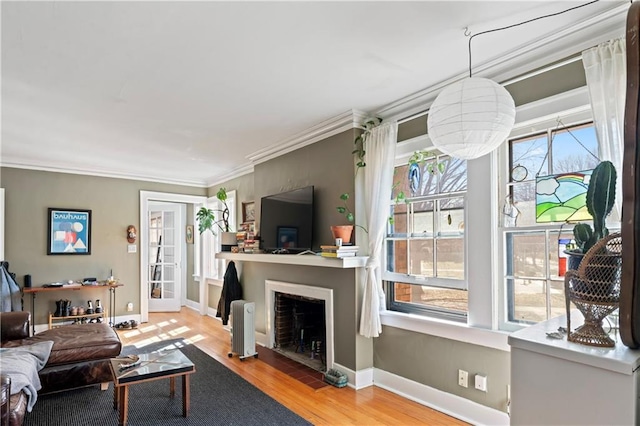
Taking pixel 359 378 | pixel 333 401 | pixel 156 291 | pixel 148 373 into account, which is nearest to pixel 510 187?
pixel 359 378

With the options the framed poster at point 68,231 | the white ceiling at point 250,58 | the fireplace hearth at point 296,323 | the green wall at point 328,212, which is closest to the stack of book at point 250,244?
the green wall at point 328,212

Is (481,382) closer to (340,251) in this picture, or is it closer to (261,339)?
(340,251)

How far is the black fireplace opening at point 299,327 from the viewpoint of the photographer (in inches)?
165

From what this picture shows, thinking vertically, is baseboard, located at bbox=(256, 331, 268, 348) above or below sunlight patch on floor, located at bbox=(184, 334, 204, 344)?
above

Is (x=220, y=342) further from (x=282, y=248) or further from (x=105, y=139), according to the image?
(x=105, y=139)

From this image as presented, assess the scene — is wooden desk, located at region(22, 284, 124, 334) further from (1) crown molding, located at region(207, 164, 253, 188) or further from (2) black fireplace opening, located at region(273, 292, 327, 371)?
(2) black fireplace opening, located at region(273, 292, 327, 371)

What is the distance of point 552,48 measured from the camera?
2.21 meters

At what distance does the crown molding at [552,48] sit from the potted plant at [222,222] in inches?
→ 134

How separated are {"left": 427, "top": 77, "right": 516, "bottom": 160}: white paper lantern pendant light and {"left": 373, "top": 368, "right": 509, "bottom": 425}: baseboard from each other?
6.00 ft

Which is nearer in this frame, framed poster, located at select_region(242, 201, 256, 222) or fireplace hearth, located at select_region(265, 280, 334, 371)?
fireplace hearth, located at select_region(265, 280, 334, 371)

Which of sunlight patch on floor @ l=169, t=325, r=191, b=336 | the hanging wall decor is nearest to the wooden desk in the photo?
sunlight patch on floor @ l=169, t=325, r=191, b=336

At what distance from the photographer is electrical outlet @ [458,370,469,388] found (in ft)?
8.77

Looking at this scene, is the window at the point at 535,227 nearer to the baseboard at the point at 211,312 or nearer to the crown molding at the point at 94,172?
the baseboard at the point at 211,312

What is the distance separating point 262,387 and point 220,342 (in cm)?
172
